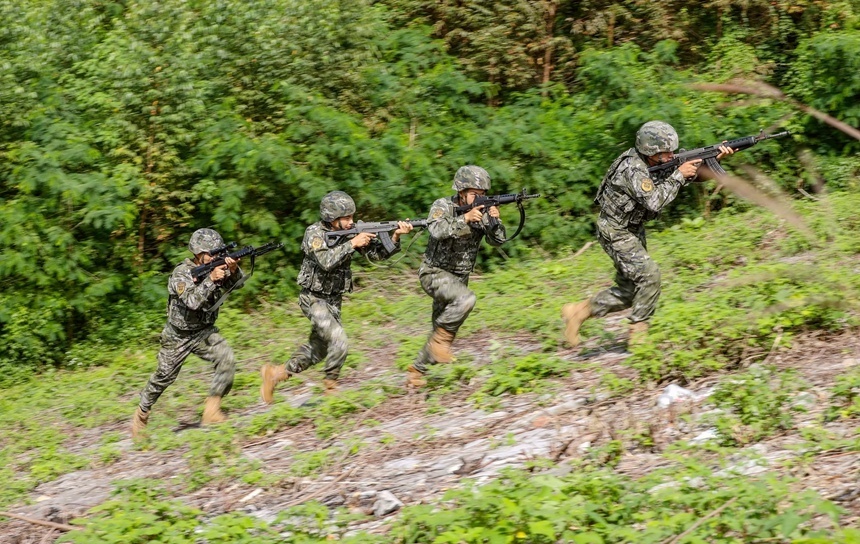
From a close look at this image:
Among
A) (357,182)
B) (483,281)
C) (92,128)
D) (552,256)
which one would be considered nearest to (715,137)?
(552,256)

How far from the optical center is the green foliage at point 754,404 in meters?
6.19

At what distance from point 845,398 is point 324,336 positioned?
414cm

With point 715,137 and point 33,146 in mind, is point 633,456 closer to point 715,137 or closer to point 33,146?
point 715,137

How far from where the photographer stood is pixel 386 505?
6.20m

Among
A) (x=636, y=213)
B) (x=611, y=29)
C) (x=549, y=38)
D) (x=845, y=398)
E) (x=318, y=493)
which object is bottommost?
(x=318, y=493)

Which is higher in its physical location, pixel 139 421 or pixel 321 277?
pixel 321 277

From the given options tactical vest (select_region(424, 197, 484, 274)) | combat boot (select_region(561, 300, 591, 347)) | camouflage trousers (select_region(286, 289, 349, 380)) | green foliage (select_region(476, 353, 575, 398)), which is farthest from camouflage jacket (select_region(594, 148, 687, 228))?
camouflage trousers (select_region(286, 289, 349, 380))

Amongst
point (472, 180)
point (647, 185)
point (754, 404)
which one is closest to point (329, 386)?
point (472, 180)

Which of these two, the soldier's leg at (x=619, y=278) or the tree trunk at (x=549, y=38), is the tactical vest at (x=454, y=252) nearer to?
the soldier's leg at (x=619, y=278)

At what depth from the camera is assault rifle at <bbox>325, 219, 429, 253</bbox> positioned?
861 centimetres

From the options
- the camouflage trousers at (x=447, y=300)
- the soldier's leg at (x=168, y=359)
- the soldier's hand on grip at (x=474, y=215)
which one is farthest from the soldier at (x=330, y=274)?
the soldier's leg at (x=168, y=359)

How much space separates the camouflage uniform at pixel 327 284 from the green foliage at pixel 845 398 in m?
3.64

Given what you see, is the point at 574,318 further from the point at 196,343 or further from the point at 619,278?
the point at 196,343

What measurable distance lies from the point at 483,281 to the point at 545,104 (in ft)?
11.3
